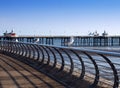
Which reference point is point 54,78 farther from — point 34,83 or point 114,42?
point 114,42

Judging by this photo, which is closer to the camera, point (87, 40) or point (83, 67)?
point (83, 67)

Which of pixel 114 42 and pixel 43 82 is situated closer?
pixel 43 82

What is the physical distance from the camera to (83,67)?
995 cm

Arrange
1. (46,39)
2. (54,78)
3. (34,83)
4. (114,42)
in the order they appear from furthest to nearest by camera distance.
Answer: (114,42) < (46,39) < (54,78) < (34,83)

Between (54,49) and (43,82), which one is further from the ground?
(54,49)

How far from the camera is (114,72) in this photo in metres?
8.08

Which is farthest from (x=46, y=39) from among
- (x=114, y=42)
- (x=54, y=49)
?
(x=54, y=49)

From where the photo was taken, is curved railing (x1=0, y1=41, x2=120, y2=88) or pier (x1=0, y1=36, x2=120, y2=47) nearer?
curved railing (x1=0, y1=41, x2=120, y2=88)

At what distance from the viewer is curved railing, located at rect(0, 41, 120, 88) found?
8.18m

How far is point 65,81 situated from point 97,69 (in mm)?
2256

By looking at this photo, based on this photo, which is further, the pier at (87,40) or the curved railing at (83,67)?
the pier at (87,40)

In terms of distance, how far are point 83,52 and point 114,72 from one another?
4.20ft

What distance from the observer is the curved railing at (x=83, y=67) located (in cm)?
818

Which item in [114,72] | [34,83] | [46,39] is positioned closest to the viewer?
[114,72]
